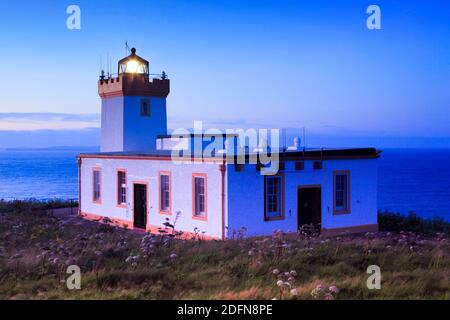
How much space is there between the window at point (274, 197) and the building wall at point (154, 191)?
1.80 m

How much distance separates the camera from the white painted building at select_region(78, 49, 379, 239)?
1811 cm

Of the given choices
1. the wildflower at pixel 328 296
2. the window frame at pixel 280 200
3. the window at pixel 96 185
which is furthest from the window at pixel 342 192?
the wildflower at pixel 328 296

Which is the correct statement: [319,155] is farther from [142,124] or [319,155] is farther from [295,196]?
[142,124]

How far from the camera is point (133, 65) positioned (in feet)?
91.8

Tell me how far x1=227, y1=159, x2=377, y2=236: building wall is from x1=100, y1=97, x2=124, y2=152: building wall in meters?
10.8

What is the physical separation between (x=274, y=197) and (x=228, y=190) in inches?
77.8

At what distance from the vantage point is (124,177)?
23109mm

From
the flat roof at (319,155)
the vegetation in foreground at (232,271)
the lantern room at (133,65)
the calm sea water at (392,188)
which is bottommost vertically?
the calm sea water at (392,188)

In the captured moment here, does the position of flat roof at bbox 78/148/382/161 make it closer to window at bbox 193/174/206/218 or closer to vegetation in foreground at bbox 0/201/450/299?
window at bbox 193/174/206/218

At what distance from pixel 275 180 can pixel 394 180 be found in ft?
347

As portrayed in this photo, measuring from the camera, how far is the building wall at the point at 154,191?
60.0ft

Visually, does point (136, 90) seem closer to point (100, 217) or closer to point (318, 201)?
point (100, 217)

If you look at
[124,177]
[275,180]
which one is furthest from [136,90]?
[275,180]

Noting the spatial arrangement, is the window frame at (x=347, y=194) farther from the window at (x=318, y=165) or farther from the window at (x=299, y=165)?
the window at (x=299, y=165)
